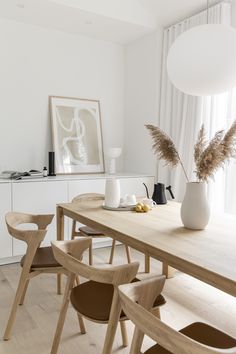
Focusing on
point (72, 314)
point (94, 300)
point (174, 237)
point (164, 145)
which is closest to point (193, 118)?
point (164, 145)

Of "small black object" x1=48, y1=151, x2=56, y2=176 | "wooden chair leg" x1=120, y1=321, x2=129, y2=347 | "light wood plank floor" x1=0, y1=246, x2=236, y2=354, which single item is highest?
"small black object" x1=48, y1=151, x2=56, y2=176

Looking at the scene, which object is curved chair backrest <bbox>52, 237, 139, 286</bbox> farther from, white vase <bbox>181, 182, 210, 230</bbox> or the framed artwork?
the framed artwork

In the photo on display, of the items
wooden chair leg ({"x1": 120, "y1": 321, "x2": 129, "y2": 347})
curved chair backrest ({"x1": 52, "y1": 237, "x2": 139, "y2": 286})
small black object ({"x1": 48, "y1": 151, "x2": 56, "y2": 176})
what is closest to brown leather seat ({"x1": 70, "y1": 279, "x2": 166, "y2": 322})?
curved chair backrest ({"x1": 52, "y1": 237, "x2": 139, "y2": 286})

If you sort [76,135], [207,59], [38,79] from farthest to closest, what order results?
[76,135]
[38,79]
[207,59]

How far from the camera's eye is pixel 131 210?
7.58 feet

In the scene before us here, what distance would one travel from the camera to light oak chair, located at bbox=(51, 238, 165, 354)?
1.34m

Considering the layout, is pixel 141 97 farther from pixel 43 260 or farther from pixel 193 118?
pixel 43 260

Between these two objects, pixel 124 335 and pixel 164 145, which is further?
pixel 124 335

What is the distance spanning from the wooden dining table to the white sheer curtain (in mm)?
885

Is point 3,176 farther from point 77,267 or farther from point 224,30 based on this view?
point 224,30

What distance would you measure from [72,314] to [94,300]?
31.2 inches

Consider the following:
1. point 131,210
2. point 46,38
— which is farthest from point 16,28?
point 131,210

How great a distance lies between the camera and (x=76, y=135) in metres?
3.97

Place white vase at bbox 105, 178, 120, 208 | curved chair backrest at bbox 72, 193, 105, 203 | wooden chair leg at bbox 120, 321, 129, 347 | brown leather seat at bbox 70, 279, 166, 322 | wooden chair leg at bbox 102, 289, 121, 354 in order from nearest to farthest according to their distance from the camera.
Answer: wooden chair leg at bbox 102, 289, 121, 354 < brown leather seat at bbox 70, 279, 166, 322 < wooden chair leg at bbox 120, 321, 129, 347 < white vase at bbox 105, 178, 120, 208 < curved chair backrest at bbox 72, 193, 105, 203
